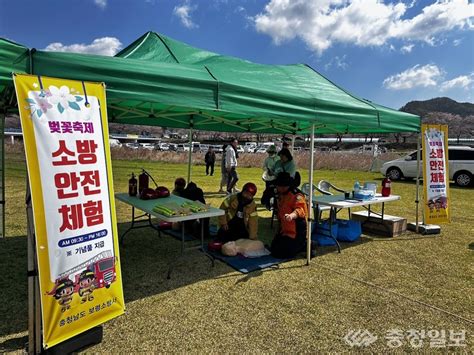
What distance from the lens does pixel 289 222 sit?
4270 millimetres

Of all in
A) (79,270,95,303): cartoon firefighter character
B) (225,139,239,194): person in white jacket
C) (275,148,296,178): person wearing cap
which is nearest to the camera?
(79,270,95,303): cartoon firefighter character

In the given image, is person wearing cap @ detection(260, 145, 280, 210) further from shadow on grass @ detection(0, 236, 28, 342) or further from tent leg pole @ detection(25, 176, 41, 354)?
tent leg pole @ detection(25, 176, 41, 354)

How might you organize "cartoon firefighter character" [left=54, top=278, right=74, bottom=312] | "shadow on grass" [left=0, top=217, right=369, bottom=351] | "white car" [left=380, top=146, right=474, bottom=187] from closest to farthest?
"cartoon firefighter character" [left=54, top=278, right=74, bottom=312] → "shadow on grass" [left=0, top=217, right=369, bottom=351] → "white car" [left=380, top=146, right=474, bottom=187]

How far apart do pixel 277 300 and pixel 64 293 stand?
195 centimetres

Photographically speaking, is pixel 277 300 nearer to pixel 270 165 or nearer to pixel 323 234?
pixel 323 234

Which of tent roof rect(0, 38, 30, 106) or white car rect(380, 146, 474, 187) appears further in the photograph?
white car rect(380, 146, 474, 187)

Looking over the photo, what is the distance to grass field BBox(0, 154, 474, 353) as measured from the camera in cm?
252


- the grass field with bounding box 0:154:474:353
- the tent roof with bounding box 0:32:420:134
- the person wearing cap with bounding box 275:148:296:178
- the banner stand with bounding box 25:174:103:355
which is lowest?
the grass field with bounding box 0:154:474:353

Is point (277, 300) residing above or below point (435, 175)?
below

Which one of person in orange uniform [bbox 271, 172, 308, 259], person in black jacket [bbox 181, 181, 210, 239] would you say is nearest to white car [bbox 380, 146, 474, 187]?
person in orange uniform [bbox 271, 172, 308, 259]

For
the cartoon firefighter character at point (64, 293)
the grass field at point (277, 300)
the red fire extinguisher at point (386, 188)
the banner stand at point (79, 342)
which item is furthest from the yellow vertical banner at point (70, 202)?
the red fire extinguisher at point (386, 188)

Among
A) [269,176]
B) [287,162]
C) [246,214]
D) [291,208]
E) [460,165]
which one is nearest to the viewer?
[291,208]

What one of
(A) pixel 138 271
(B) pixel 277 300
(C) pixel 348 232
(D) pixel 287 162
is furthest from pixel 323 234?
(A) pixel 138 271

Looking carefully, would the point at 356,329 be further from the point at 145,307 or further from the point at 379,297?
the point at 145,307
